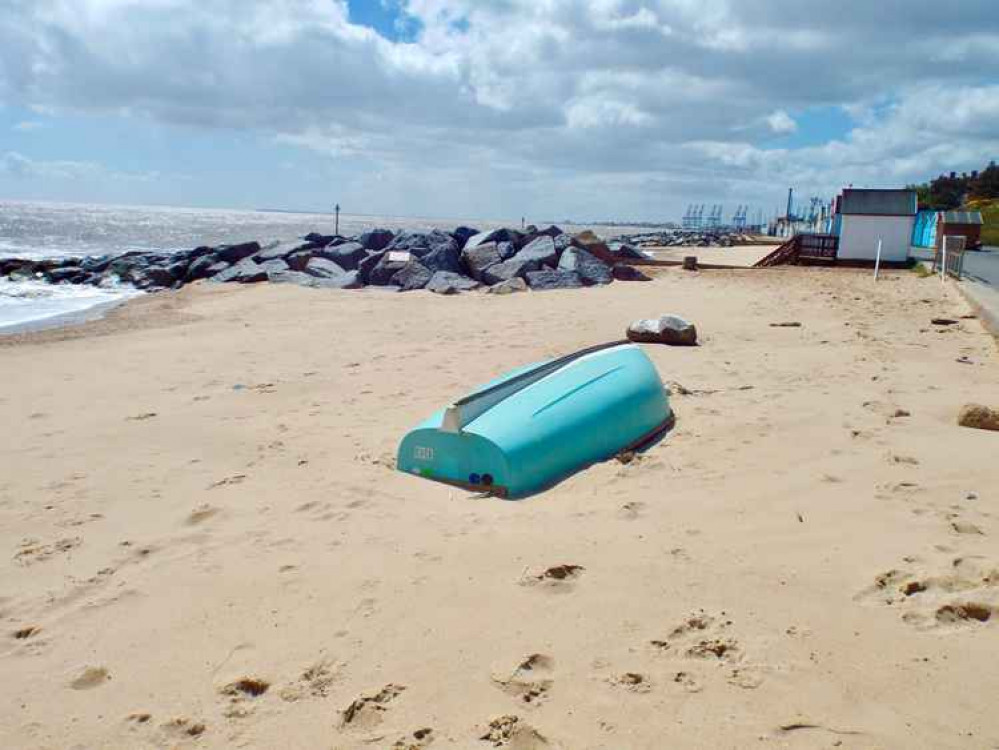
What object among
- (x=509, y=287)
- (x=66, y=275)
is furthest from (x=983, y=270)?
(x=66, y=275)

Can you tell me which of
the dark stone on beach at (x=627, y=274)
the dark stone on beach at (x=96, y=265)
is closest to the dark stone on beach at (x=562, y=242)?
the dark stone on beach at (x=627, y=274)

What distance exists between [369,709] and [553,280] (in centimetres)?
1349

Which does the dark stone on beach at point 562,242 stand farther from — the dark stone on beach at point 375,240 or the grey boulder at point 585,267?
the dark stone on beach at point 375,240

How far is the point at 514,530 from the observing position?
3521 mm

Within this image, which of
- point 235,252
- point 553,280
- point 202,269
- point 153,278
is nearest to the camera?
point 553,280

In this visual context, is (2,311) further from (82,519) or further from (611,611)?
(611,611)

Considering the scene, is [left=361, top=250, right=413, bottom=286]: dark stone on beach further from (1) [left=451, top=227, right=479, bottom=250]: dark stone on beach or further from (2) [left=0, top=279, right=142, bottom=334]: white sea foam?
(2) [left=0, top=279, right=142, bottom=334]: white sea foam

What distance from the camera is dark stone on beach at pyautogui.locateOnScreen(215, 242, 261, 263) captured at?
2158 cm

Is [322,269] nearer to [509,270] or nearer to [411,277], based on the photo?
[411,277]

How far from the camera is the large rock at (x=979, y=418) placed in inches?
187

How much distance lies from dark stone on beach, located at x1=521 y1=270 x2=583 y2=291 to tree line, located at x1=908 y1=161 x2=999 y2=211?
191ft

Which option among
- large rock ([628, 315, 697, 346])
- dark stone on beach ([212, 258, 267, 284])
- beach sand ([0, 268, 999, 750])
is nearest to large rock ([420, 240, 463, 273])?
dark stone on beach ([212, 258, 267, 284])

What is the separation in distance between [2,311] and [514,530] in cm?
1536

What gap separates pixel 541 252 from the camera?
56.5 feet
